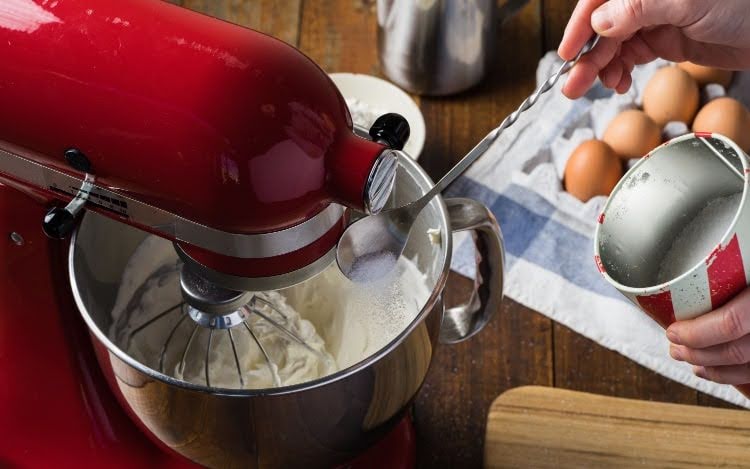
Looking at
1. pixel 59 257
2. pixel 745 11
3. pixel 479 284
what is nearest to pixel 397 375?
pixel 479 284

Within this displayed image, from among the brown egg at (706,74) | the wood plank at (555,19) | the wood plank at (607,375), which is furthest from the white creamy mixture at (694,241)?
the wood plank at (555,19)

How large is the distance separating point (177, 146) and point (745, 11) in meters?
0.51

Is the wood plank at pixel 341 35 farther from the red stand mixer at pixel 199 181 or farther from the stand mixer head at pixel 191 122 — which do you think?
the stand mixer head at pixel 191 122

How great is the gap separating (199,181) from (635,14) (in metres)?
0.39

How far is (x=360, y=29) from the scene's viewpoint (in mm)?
1252

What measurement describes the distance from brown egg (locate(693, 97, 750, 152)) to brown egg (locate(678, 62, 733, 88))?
6cm

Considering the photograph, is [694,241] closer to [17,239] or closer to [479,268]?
[479,268]

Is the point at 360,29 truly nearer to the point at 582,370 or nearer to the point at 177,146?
the point at 582,370

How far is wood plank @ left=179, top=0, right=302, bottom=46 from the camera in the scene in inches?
48.9

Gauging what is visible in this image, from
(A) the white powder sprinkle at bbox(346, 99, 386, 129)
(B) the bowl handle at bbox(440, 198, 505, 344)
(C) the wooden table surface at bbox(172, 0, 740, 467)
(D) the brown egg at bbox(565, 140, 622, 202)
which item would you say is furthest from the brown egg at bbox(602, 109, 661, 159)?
(B) the bowl handle at bbox(440, 198, 505, 344)

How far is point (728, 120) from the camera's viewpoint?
1037mm

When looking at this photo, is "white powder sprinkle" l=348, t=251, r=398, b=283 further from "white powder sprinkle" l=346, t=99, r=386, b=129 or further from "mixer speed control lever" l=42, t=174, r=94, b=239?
"white powder sprinkle" l=346, t=99, r=386, b=129

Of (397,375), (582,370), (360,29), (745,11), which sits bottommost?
(582,370)

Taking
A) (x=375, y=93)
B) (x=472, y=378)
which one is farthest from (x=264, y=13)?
(x=472, y=378)
